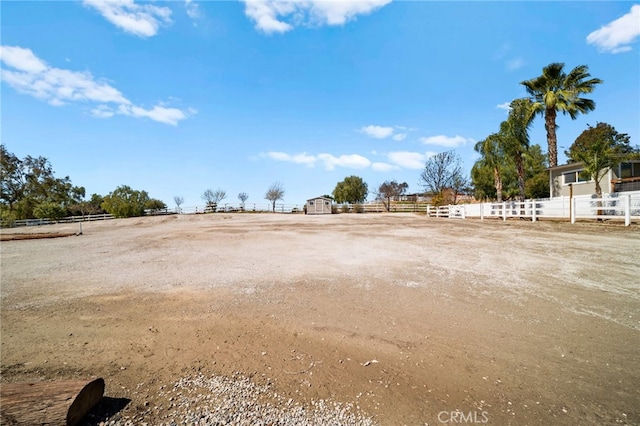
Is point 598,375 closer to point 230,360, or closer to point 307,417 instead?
point 307,417

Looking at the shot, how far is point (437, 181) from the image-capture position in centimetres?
3588

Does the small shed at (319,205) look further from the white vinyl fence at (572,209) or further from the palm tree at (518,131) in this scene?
the palm tree at (518,131)

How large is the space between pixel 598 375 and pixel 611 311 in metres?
2.07

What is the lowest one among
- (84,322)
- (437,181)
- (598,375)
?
(598,375)

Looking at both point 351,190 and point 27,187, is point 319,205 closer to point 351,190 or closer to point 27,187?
point 351,190

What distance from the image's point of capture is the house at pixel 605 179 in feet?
65.4

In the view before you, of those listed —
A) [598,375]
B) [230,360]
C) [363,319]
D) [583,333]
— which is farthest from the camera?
[363,319]

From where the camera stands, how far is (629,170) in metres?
21.2

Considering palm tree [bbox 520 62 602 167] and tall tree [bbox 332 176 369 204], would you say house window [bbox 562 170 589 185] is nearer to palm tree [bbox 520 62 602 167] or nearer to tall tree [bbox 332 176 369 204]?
palm tree [bbox 520 62 602 167]

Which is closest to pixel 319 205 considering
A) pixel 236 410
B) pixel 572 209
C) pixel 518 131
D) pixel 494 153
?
pixel 494 153

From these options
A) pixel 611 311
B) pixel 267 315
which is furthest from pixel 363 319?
pixel 611 311

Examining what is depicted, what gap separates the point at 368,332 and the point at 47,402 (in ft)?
10.2

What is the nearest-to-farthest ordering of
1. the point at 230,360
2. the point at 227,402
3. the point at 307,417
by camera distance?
the point at 307,417
the point at 227,402
the point at 230,360

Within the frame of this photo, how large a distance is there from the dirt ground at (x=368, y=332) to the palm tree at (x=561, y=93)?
18.8 metres
